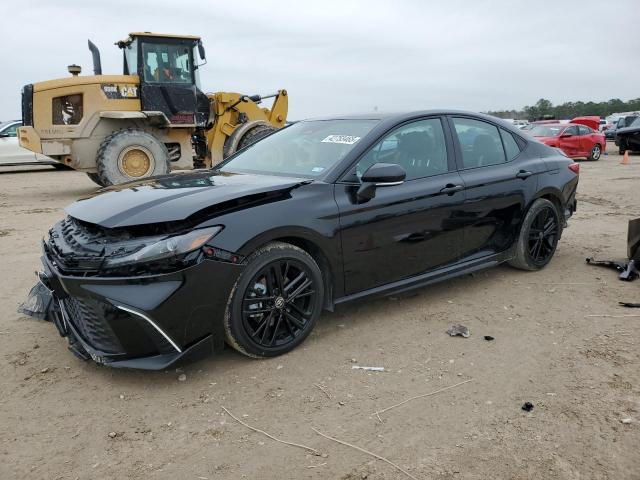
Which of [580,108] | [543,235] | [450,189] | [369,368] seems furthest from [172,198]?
[580,108]

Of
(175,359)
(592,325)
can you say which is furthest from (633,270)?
(175,359)

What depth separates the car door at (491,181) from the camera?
14.0 ft

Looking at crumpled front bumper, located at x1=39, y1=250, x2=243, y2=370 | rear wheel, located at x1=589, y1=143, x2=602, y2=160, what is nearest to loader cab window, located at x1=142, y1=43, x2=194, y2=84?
crumpled front bumper, located at x1=39, y1=250, x2=243, y2=370

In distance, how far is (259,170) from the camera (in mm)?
4094

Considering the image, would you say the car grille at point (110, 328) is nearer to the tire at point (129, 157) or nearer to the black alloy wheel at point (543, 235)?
the black alloy wheel at point (543, 235)

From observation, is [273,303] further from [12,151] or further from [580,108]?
[580,108]

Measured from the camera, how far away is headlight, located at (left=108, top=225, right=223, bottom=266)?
2775mm

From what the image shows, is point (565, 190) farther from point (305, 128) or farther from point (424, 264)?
point (305, 128)

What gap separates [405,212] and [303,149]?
37.5 inches

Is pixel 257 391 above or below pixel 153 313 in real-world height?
below

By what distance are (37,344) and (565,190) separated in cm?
471

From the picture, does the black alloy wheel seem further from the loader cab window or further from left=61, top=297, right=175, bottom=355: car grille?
the loader cab window

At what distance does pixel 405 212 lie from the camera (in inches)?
149

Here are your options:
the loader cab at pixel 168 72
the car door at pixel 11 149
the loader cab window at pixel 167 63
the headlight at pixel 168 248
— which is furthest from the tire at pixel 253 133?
the headlight at pixel 168 248
